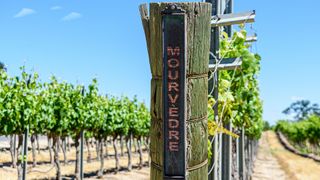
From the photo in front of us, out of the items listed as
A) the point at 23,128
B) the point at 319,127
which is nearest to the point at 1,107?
the point at 23,128

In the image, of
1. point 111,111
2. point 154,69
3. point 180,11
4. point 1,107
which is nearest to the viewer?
point 180,11

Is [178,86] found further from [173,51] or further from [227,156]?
[227,156]

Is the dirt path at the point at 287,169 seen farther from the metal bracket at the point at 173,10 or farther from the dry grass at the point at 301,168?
the metal bracket at the point at 173,10

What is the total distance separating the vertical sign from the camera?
217 centimetres

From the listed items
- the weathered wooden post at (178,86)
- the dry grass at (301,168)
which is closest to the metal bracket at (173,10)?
the weathered wooden post at (178,86)

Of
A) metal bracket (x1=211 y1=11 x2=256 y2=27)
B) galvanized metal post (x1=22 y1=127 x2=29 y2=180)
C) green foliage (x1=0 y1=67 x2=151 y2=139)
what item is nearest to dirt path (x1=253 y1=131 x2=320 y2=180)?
green foliage (x1=0 y1=67 x2=151 y2=139)

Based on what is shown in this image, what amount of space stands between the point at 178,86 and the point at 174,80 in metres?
0.03

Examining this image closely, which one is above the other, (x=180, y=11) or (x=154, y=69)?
(x=180, y=11)

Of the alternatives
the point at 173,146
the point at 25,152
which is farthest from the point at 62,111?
the point at 173,146

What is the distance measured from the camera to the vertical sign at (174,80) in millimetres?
2174

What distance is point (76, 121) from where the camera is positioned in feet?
65.3

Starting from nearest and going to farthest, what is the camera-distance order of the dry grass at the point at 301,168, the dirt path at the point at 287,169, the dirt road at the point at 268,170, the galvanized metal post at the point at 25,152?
the galvanized metal post at the point at 25,152, the dirt road at the point at 268,170, the dirt path at the point at 287,169, the dry grass at the point at 301,168

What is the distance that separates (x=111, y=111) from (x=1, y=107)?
480 inches

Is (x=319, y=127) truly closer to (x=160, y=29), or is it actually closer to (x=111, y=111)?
(x=111, y=111)
